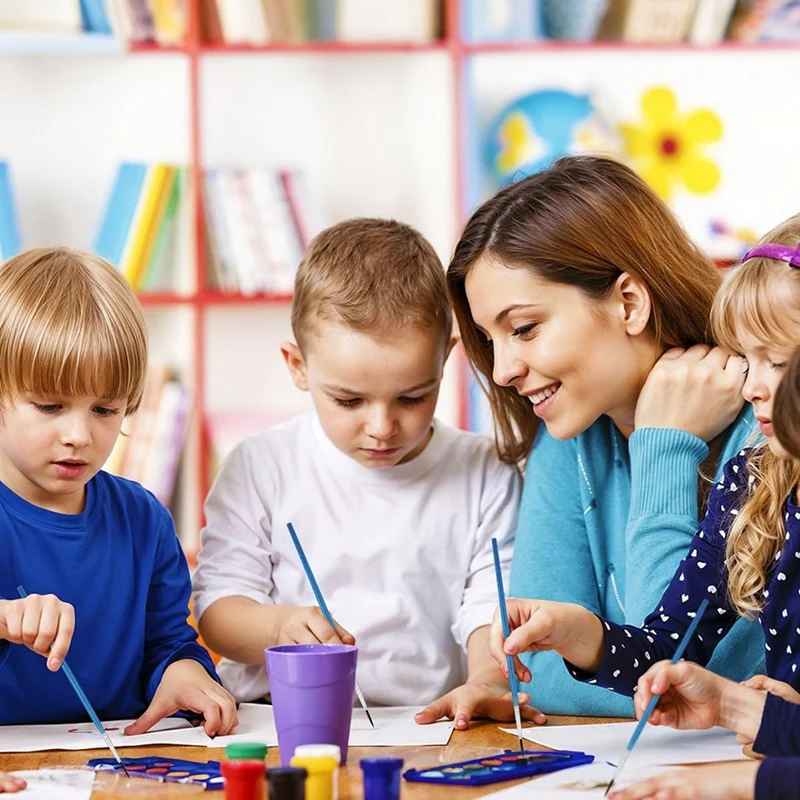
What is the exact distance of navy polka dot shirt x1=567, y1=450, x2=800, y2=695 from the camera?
4.03ft

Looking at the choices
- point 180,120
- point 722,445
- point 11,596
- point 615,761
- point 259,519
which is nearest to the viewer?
point 615,761

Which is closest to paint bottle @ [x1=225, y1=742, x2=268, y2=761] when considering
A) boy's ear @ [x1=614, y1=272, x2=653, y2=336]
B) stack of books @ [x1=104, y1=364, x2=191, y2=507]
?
boy's ear @ [x1=614, y1=272, x2=653, y2=336]

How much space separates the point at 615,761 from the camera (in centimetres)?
109

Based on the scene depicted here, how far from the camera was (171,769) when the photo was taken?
1.09m

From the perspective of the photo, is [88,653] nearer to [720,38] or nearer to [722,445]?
[722,445]

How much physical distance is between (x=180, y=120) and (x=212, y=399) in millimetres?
740

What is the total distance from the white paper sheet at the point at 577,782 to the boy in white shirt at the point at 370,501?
0.45 metres

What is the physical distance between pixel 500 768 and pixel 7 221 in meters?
2.35

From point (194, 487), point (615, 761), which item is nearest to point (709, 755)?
point (615, 761)

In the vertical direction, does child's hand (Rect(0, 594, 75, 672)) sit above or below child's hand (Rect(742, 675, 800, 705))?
above

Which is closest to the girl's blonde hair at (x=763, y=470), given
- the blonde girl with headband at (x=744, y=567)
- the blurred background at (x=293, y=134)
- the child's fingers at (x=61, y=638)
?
the blonde girl with headband at (x=744, y=567)

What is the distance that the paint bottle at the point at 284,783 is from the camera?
842 millimetres

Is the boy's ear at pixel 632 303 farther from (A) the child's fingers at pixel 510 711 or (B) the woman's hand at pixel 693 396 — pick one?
(A) the child's fingers at pixel 510 711

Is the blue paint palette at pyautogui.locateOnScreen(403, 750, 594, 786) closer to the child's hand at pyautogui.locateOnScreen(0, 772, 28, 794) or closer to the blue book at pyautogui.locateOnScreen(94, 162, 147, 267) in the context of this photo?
the child's hand at pyautogui.locateOnScreen(0, 772, 28, 794)
